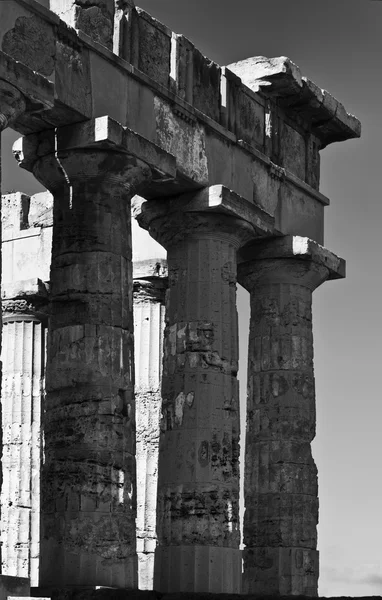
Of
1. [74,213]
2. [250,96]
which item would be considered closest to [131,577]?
[74,213]

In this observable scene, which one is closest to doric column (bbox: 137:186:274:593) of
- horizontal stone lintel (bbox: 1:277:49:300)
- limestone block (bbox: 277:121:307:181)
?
limestone block (bbox: 277:121:307:181)

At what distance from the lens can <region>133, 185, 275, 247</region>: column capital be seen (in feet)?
103

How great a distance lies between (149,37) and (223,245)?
13.9 feet

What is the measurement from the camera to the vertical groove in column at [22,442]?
119ft

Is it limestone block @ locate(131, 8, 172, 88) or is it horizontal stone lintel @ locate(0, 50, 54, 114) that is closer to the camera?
horizontal stone lintel @ locate(0, 50, 54, 114)

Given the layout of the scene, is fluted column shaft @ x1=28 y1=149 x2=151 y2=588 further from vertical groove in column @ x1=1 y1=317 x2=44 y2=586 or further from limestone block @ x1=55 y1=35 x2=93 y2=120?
vertical groove in column @ x1=1 y1=317 x2=44 y2=586

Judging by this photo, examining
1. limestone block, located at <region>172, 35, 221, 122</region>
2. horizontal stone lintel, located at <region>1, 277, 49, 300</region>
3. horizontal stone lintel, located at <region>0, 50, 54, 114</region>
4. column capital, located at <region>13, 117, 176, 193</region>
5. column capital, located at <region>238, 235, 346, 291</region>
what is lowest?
horizontal stone lintel, located at <region>1, 277, 49, 300</region>

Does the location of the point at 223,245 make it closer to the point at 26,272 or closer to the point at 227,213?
the point at 227,213

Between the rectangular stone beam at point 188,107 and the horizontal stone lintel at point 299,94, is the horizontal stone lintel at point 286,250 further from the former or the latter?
the horizontal stone lintel at point 299,94

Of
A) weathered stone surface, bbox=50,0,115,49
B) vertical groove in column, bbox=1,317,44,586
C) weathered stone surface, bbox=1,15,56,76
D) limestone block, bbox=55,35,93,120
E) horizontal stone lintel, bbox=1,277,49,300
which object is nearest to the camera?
weathered stone surface, bbox=1,15,56,76

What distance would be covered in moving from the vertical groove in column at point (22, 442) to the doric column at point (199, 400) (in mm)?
5835

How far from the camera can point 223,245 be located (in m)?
32.0

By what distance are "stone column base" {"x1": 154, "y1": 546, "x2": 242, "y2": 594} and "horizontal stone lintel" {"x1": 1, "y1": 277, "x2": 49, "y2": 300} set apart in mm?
8053

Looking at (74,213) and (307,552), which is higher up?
(74,213)
